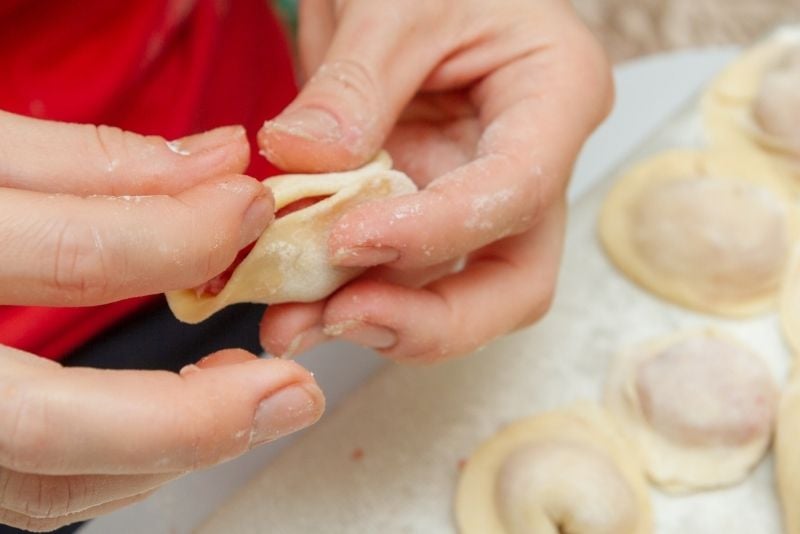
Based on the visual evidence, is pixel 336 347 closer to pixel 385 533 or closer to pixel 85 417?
pixel 385 533

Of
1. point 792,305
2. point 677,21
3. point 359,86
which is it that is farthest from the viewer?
point 677,21

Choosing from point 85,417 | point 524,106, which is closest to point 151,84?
point 524,106

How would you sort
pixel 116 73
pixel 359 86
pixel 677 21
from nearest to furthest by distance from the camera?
pixel 359 86
pixel 116 73
pixel 677 21

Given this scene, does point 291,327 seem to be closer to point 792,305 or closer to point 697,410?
point 697,410

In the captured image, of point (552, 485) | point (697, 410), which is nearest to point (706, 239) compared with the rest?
point (697, 410)

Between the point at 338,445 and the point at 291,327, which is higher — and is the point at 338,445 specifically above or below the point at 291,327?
below

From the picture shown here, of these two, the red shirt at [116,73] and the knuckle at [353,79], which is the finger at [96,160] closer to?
the knuckle at [353,79]

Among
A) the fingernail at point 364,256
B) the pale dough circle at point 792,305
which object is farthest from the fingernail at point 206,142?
the pale dough circle at point 792,305
